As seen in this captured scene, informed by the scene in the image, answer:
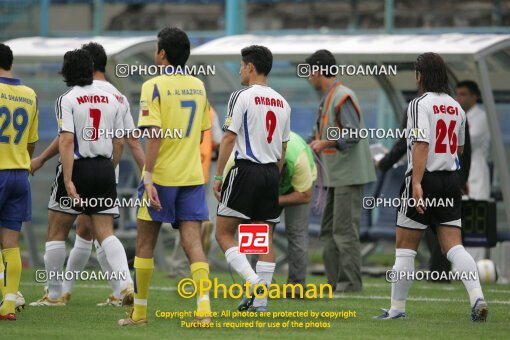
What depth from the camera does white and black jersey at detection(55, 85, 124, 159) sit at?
408 inches

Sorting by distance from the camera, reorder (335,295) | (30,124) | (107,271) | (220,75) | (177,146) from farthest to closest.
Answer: (220,75) < (335,295) < (107,271) < (30,124) < (177,146)

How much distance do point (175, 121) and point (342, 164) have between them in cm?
399

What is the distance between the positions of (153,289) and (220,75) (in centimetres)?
415

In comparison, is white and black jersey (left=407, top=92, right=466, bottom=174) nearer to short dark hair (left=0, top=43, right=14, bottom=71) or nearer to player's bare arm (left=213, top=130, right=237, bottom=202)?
player's bare arm (left=213, top=130, right=237, bottom=202)

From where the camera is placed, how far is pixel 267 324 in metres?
9.91

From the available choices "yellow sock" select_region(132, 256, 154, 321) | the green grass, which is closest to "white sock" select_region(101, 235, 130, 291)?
the green grass

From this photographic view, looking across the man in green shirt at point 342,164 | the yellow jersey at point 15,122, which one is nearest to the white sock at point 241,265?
the yellow jersey at point 15,122

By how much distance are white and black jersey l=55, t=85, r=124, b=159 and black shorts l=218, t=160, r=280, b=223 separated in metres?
1.05

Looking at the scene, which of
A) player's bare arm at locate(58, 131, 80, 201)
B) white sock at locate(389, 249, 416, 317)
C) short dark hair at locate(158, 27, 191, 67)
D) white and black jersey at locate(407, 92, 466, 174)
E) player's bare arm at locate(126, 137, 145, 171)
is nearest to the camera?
short dark hair at locate(158, 27, 191, 67)

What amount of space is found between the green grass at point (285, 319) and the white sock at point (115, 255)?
353mm

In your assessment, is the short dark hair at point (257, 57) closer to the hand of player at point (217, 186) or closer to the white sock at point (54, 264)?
the hand of player at point (217, 186)

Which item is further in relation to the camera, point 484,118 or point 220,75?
point 220,75

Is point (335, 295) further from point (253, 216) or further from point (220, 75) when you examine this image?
point (220, 75)

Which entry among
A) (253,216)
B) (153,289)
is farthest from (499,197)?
(253,216)
